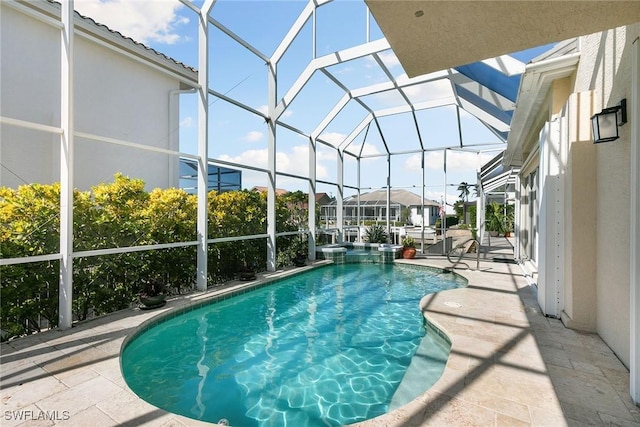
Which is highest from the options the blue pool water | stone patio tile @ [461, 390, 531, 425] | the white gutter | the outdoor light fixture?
the white gutter

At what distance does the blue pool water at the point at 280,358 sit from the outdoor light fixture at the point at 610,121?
10.3 ft

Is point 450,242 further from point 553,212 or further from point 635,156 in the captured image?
point 635,156

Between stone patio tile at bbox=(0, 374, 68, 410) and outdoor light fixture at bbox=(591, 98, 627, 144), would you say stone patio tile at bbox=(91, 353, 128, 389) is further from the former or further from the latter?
outdoor light fixture at bbox=(591, 98, 627, 144)

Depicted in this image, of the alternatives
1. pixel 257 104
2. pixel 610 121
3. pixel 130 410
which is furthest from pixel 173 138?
pixel 610 121

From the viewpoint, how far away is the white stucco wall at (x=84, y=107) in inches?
248

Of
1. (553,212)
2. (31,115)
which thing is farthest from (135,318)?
(553,212)

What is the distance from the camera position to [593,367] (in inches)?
131

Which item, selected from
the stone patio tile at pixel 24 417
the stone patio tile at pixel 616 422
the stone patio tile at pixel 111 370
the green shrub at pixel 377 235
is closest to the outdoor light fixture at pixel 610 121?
the stone patio tile at pixel 616 422

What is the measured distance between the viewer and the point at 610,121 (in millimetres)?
3281

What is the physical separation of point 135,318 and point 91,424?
9.20 feet

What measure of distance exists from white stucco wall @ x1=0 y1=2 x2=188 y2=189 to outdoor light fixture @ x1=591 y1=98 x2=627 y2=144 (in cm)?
912

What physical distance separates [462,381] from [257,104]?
796cm

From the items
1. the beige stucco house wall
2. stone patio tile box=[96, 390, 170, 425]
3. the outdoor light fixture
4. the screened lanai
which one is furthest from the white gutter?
stone patio tile box=[96, 390, 170, 425]

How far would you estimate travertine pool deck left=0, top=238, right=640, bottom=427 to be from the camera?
2.54 meters
